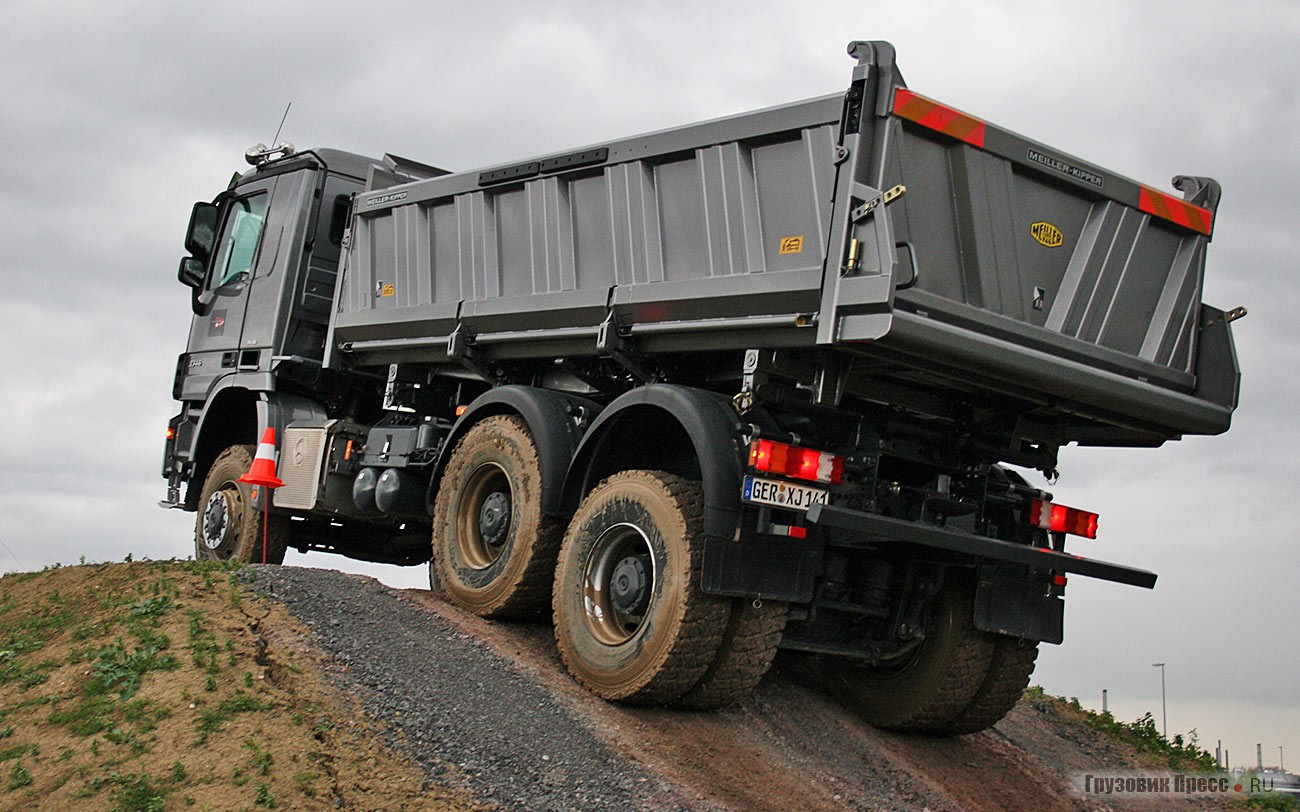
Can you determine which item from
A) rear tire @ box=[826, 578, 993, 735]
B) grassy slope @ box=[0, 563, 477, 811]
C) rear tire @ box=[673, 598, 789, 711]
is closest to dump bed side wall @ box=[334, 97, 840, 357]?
rear tire @ box=[673, 598, 789, 711]

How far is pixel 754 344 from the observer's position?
719cm

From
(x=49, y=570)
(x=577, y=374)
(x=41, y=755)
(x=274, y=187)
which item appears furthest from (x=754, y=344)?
(x=274, y=187)

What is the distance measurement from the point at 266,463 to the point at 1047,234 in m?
6.87

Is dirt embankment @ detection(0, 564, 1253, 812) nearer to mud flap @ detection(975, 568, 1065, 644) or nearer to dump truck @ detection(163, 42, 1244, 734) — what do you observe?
dump truck @ detection(163, 42, 1244, 734)

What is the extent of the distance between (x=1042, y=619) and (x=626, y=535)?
8.79 ft

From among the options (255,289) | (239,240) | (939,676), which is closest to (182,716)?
(939,676)

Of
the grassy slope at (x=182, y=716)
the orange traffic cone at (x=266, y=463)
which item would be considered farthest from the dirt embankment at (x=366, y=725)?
the orange traffic cone at (x=266, y=463)

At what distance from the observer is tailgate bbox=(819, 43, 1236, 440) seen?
21.5 ft

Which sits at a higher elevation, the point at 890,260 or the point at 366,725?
the point at 890,260

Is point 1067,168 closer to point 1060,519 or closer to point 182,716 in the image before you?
point 1060,519

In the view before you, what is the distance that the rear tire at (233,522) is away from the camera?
11.7 metres

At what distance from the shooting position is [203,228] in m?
13.0

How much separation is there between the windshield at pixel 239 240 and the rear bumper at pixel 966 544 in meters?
7.16

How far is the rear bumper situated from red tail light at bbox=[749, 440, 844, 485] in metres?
0.26
